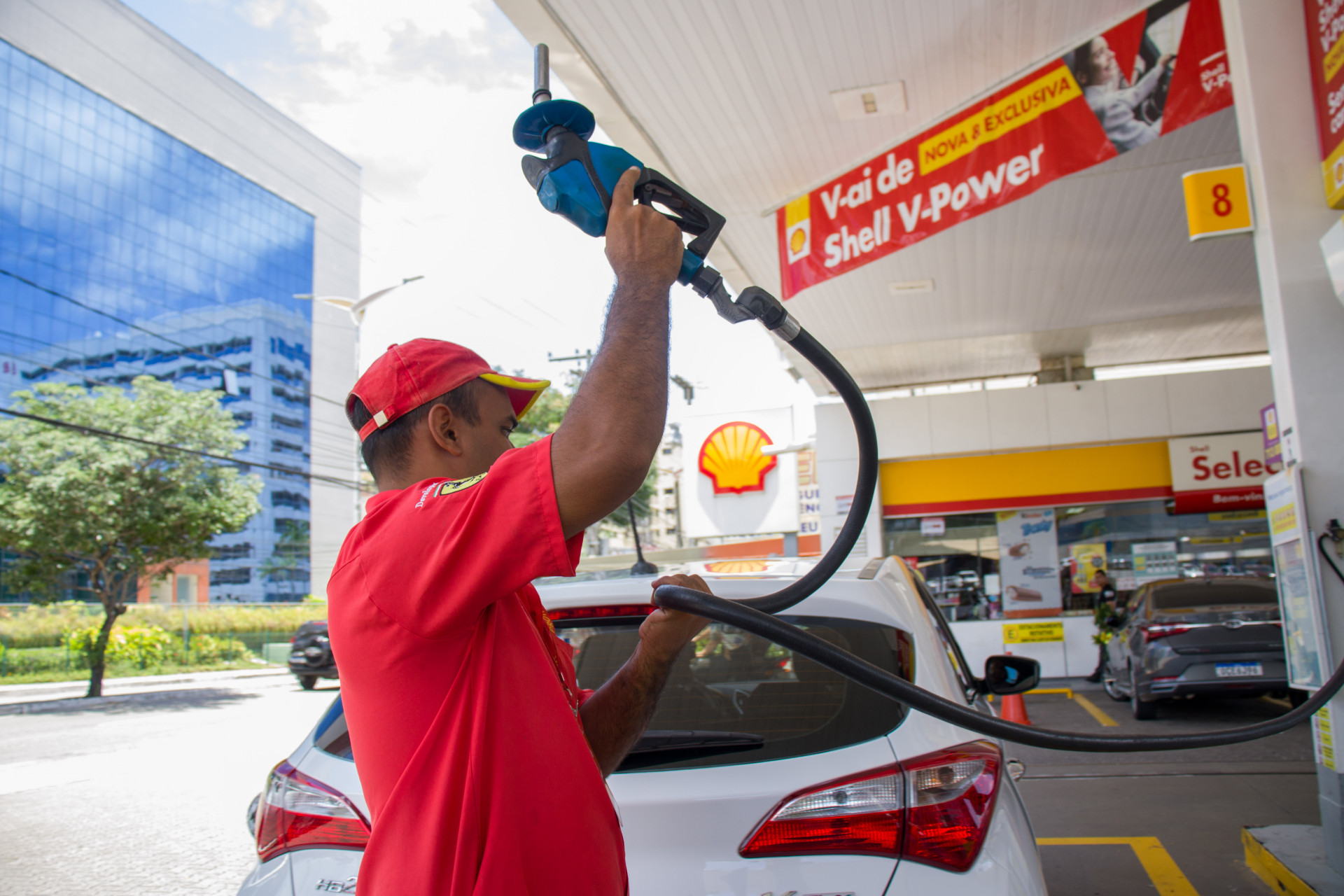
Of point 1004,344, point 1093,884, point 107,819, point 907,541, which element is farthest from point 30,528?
point 1093,884

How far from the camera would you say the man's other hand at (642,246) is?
120cm

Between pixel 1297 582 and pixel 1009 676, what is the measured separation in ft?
6.59

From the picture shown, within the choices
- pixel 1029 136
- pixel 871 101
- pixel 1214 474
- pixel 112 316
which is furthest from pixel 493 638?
pixel 112 316

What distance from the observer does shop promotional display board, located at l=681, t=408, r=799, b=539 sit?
20.8 meters

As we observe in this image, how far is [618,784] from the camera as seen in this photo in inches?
79.0

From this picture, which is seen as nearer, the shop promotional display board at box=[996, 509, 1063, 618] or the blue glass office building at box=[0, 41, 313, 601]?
the shop promotional display board at box=[996, 509, 1063, 618]

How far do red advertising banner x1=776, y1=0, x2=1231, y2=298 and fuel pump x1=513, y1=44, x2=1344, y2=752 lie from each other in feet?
17.1

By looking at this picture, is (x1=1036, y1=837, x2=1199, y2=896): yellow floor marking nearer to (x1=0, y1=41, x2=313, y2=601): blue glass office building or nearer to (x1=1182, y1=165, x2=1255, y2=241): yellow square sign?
(x1=1182, y1=165, x2=1255, y2=241): yellow square sign

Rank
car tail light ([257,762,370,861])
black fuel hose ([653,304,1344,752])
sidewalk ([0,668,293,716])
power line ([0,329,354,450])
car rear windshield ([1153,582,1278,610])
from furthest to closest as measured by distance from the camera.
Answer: power line ([0,329,354,450]), sidewalk ([0,668,293,716]), car rear windshield ([1153,582,1278,610]), car tail light ([257,762,370,861]), black fuel hose ([653,304,1344,752])

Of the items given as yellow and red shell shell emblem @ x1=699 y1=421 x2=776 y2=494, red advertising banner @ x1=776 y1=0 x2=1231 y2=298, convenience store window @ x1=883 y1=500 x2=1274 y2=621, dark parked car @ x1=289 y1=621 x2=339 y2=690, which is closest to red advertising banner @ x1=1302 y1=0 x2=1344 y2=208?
red advertising banner @ x1=776 y1=0 x2=1231 y2=298

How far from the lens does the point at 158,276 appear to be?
6525 centimetres

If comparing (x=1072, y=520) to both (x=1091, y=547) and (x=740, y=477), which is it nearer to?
(x=1091, y=547)

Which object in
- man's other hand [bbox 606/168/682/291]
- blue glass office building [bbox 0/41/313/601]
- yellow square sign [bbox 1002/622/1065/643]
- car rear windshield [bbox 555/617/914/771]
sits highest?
blue glass office building [bbox 0/41/313/601]

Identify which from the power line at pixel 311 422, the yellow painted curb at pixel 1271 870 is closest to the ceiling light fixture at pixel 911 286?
the yellow painted curb at pixel 1271 870
